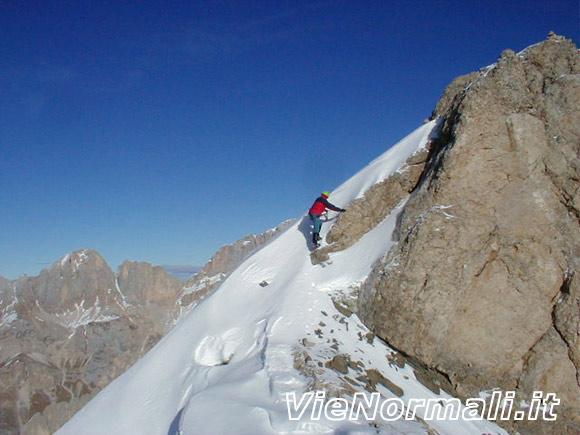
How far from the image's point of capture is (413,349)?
14.0 meters

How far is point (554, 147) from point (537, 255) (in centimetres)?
434

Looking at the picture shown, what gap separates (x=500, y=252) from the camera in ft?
47.7

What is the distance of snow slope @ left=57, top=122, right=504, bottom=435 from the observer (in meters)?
9.36

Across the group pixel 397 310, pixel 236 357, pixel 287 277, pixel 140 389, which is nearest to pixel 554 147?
pixel 397 310

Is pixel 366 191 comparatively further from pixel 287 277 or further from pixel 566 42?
pixel 566 42

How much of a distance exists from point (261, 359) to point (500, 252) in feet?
29.7

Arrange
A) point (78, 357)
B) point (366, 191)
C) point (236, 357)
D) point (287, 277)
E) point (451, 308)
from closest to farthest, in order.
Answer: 1. point (236, 357)
2. point (451, 308)
3. point (287, 277)
4. point (366, 191)
5. point (78, 357)

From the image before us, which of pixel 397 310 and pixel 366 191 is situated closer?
pixel 397 310

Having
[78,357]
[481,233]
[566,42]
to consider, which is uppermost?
[566,42]

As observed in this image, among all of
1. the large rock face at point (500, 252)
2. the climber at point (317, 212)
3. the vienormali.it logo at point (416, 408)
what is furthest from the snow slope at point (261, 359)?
the large rock face at point (500, 252)

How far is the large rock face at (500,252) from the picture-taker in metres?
13.6

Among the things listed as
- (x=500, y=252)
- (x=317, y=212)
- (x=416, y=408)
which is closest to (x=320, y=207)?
(x=317, y=212)

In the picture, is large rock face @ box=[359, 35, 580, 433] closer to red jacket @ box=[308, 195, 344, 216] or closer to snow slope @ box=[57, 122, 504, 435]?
snow slope @ box=[57, 122, 504, 435]

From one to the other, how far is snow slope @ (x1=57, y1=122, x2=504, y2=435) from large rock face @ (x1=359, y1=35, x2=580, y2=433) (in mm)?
1329
